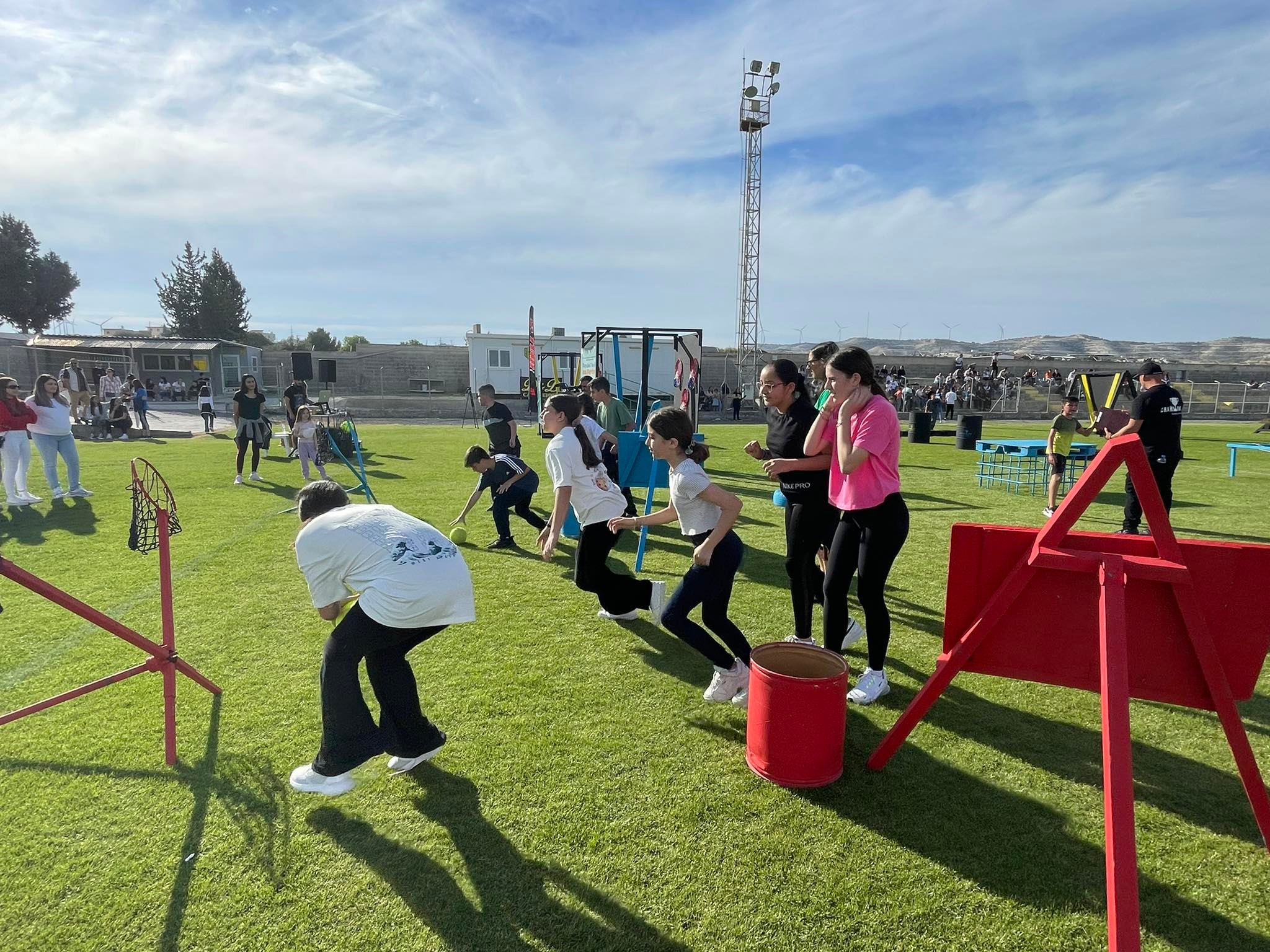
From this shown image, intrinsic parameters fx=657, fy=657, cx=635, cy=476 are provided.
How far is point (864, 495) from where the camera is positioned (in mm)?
3732

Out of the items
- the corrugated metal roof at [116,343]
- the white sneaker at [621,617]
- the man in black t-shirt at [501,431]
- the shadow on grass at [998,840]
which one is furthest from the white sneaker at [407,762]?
the corrugated metal roof at [116,343]

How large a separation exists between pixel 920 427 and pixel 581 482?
17661mm

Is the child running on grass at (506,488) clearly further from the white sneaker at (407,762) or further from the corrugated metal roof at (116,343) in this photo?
the corrugated metal roof at (116,343)

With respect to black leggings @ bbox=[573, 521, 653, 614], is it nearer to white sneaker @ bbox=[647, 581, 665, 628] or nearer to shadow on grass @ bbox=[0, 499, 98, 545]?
white sneaker @ bbox=[647, 581, 665, 628]

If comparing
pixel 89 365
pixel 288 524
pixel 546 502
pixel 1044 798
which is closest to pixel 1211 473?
pixel 546 502

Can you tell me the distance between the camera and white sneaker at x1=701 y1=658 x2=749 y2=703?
4.04 metres

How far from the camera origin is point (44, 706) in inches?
127

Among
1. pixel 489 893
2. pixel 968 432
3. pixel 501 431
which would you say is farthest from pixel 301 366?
pixel 489 893

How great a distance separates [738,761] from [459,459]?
1293 centimetres

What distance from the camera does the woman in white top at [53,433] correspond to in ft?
32.2

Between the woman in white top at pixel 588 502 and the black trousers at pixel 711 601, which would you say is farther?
the woman in white top at pixel 588 502

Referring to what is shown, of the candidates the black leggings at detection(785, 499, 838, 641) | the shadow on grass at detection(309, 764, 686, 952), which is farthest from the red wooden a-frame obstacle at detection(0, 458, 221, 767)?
the black leggings at detection(785, 499, 838, 641)

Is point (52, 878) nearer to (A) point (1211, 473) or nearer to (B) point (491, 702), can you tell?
(B) point (491, 702)

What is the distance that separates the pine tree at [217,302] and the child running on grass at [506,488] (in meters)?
63.8
